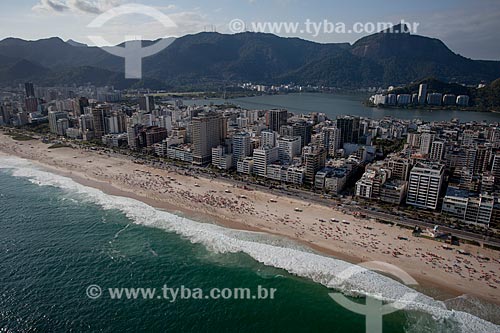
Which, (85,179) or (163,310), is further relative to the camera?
(85,179)

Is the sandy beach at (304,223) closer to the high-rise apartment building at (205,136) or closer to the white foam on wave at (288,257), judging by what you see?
the white foam on wave at (288,257)

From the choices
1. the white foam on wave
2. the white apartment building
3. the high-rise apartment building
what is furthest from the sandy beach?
the white apartment building

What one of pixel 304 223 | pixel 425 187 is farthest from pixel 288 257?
pixel 425 187

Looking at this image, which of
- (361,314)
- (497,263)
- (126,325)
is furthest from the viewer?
(497,263)

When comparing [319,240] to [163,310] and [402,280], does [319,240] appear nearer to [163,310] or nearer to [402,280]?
[402,280]

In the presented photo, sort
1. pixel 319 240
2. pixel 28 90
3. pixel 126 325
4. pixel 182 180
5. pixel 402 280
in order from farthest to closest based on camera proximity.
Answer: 1. pixel 28 90
2. pixel 182 180
3. pixel 319 240
4. pixel 402 280
5. pixel 126 325

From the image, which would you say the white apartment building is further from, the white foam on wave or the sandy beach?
the white foam on wave

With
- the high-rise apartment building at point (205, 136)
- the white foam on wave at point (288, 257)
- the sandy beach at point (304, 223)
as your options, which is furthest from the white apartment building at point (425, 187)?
the high-rise apartment building at point (205, 136)

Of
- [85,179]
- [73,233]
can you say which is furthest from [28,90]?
[73,233]
